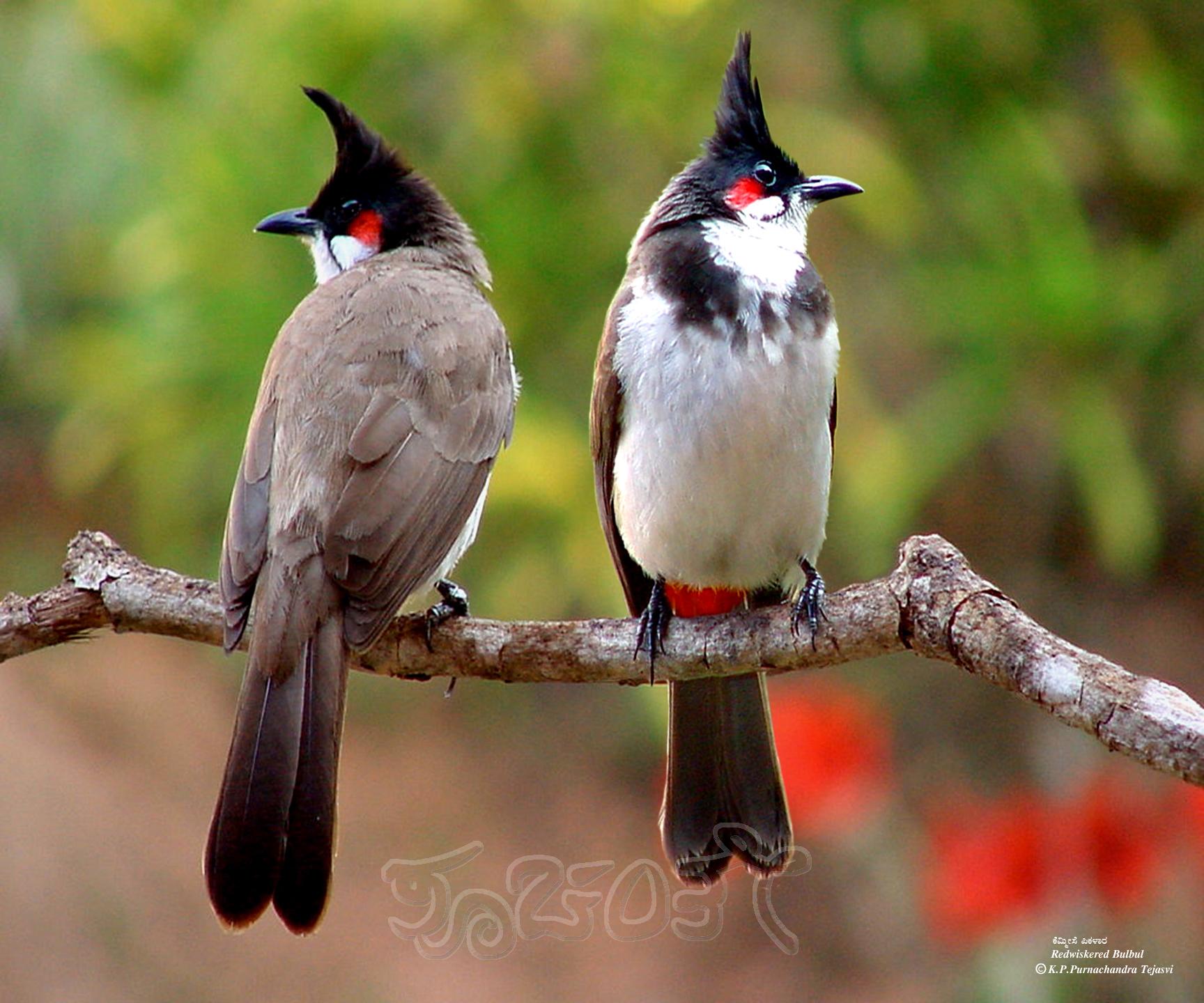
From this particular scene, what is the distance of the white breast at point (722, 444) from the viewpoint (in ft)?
9.00

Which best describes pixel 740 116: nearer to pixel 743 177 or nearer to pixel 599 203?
pixel 743 177

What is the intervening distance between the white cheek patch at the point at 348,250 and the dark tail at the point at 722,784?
3.72ft

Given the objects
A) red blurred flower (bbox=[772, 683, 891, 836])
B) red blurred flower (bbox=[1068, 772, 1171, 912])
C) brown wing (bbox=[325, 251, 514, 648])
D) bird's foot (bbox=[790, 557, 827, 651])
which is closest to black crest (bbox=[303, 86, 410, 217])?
brown wing (bbox=[325, 251, 514, 648])

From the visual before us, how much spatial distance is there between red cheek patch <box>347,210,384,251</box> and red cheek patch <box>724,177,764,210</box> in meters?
0.79

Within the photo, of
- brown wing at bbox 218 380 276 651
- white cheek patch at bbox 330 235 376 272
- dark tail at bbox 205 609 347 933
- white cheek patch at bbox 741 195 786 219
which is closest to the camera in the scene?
dark tail at bbox 205 609 347 933

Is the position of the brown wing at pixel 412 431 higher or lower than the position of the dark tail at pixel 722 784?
higher

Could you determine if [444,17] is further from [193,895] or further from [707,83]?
[193,895]

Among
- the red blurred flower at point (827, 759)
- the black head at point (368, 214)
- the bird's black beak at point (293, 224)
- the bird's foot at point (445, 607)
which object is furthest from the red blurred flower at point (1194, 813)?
the bird's black beak at point (293, 224)

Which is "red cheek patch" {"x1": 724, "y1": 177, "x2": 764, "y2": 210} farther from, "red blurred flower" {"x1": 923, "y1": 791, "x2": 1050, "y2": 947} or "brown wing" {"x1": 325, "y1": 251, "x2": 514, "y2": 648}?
"red blurred flower" {"x1": 923, "y1": 791, "x2": 1050, "y2": 947}

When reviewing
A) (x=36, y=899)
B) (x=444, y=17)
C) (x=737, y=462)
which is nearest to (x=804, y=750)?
(x=737, y=462)

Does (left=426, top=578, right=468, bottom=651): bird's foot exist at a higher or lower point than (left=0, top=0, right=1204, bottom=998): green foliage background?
lower

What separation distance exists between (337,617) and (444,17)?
229cm

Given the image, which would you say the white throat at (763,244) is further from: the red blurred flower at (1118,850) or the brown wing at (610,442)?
the red blurred flower at (1118,850)

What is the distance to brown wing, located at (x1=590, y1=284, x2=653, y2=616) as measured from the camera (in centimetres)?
292
